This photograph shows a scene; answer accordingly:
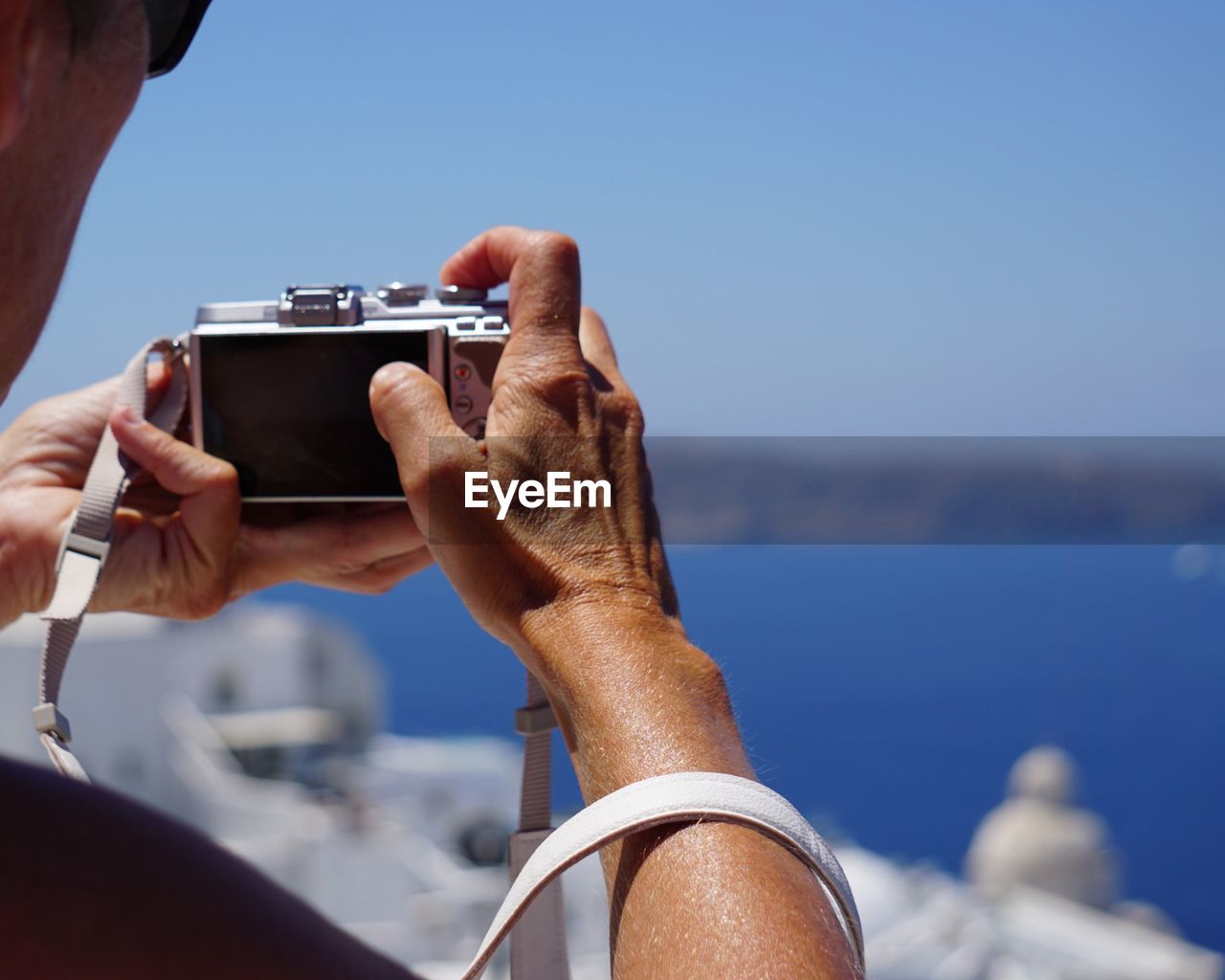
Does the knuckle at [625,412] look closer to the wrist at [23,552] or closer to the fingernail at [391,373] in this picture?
the fingernail at [391,373]

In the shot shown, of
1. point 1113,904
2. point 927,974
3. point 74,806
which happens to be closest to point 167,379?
point 74,806

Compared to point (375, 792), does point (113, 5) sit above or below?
above

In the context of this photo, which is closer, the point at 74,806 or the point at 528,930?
the point at 74,806

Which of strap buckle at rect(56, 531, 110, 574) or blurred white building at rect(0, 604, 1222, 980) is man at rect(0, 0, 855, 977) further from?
blurred white building at rect(0, 604, 1222, 980)

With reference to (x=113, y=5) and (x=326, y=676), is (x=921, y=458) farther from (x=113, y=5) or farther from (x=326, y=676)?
(x=326, y=676)

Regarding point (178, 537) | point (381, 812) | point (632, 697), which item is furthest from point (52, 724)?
point (381, 812)

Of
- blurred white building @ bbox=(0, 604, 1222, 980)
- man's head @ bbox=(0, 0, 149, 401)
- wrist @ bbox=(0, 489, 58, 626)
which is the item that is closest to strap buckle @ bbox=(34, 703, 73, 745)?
wrist @ bbox=(0, 489, 58, 626)

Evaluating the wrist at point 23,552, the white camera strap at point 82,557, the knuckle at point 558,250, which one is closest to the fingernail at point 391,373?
the knuckle at point 558,250
